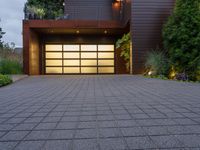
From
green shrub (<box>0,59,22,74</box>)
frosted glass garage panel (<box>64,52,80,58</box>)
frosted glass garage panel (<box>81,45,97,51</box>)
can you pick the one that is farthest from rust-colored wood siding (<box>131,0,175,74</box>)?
green shrub (<box>0,59,22,74</box>)

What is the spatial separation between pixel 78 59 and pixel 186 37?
840cm

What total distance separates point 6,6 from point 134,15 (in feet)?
99.2

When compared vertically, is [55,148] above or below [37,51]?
below

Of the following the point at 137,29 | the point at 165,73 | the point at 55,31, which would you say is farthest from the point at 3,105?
the point at 55,31

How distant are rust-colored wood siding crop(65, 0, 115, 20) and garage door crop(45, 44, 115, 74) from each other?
6.66ft

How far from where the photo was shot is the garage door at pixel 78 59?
1777cm

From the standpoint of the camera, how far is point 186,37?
11273 mm

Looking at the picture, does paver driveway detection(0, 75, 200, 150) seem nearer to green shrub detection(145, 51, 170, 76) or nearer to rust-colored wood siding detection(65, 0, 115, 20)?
green shrub detection(145, 51, 170, 76)

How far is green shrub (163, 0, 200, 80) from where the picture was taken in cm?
1115

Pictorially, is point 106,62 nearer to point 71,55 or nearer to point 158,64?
point 71,55

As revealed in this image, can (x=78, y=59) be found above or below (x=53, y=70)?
above

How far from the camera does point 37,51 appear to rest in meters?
16.9

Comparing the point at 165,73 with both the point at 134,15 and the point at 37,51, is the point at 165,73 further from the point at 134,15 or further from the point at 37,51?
the point at 37,51

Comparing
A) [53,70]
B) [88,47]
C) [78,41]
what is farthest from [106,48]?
[53,70]
